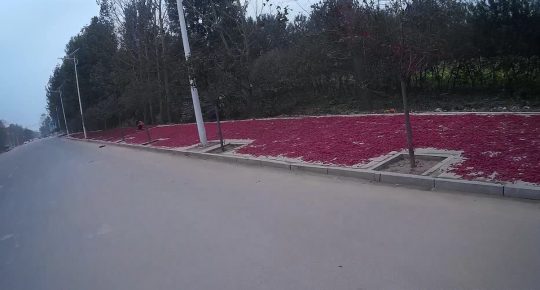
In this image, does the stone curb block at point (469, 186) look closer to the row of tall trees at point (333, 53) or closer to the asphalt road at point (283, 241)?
the asphalt road at point (283, 241)

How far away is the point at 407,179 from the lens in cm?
633

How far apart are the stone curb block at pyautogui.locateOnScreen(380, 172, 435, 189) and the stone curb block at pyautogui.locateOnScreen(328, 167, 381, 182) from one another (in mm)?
146

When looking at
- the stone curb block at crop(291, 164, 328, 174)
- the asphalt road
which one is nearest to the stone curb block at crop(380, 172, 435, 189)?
the asphalt road

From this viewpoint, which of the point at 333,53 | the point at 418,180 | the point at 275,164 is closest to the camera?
the point at 418,180

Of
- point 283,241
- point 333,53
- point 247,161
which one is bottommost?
point 283,241

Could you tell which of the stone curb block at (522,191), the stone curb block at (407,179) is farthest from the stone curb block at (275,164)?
the stone curb block at (522,191)

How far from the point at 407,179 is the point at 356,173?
106 centimetres

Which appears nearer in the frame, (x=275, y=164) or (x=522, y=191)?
(x=522, y=191)

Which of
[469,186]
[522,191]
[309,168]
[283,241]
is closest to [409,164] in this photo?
[469,186]

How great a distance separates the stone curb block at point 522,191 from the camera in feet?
16.0

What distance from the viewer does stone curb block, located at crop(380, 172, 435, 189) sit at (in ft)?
19.7

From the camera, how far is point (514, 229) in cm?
417

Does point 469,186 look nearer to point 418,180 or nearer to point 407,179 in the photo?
point 418,180

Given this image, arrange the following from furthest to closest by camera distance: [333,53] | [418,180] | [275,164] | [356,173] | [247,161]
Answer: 1. [333,53]
2. [247,161]
3. [275,164]
4. [356,173]
5. [418,180]
